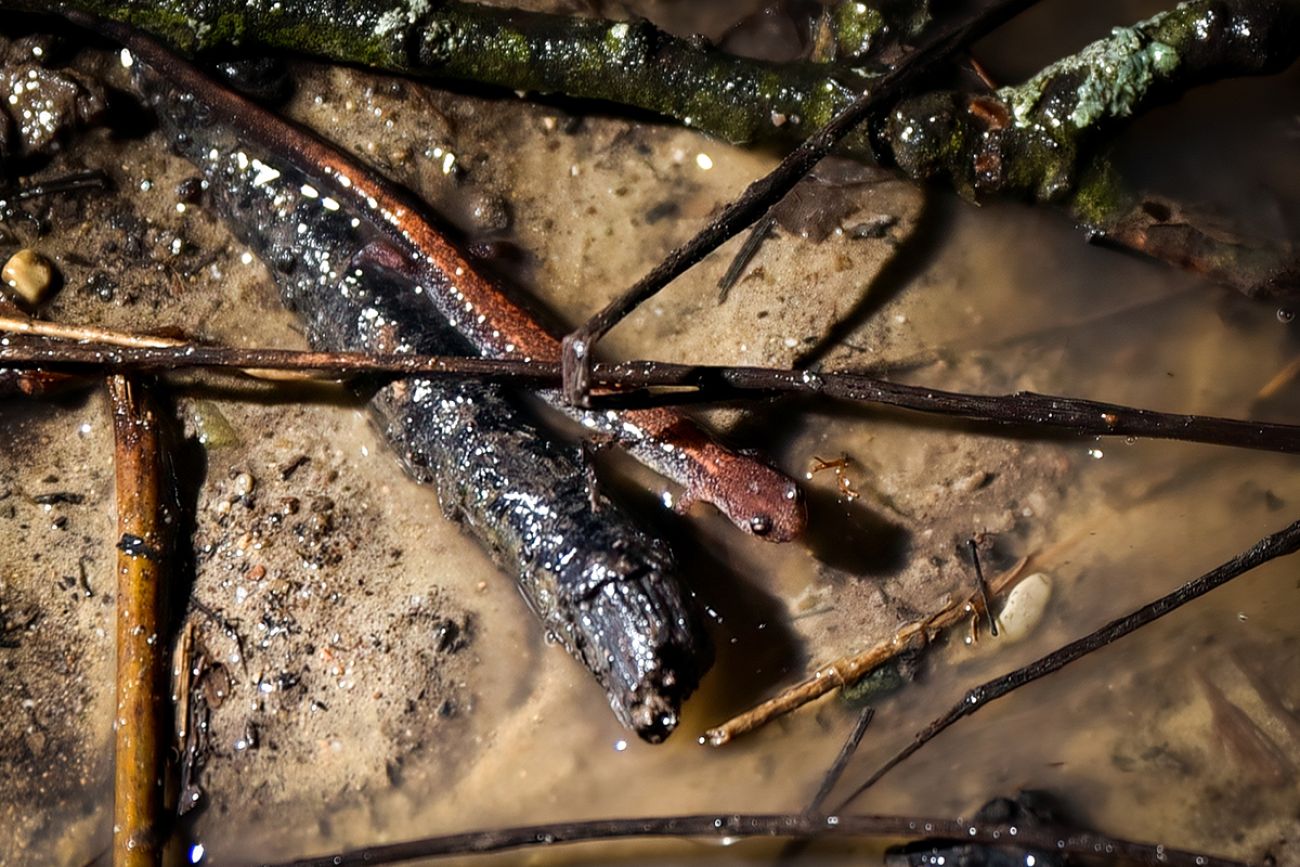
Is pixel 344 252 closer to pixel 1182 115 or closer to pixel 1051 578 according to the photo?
pixel 1051 578

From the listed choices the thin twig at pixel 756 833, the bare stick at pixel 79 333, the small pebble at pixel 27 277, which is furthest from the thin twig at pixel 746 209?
the small pebble at pixel 27 277

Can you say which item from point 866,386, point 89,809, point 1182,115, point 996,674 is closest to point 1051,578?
point 996,674

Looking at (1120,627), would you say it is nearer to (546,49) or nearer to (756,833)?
(756,833)

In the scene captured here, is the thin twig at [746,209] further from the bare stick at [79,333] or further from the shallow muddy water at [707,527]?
the bare stick at [79,333]

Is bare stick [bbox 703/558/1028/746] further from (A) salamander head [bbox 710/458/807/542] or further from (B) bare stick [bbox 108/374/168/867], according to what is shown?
(B) bare stick [bbox 108/374/168/867]

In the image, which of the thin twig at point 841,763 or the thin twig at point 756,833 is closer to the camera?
the thin twig at point 756,833

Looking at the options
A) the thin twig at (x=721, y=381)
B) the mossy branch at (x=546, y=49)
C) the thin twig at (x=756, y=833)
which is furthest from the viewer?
the mossy branch at (x=546, y=49)

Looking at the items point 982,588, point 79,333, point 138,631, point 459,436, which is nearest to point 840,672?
point 982,588

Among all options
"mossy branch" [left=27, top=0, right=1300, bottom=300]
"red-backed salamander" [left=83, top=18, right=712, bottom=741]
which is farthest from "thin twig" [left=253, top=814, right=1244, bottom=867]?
"mossy branch" [left=27, top=0, right=1300, bottom=300]
